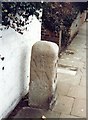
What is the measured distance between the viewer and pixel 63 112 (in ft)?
18.2

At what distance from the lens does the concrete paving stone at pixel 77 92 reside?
6338mm

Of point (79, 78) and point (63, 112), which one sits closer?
point (63, 112)

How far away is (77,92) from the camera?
21.4ft

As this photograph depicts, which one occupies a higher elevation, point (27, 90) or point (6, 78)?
point (6, 78)

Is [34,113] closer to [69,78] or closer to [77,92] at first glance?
[77,92]

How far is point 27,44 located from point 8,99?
4.25ft

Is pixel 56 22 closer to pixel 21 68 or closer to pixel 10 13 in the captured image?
pixel 21 68

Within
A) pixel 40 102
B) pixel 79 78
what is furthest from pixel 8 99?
pixel 79 78

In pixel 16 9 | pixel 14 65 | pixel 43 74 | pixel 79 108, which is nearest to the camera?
pixel 16 9

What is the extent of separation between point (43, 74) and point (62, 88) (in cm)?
145

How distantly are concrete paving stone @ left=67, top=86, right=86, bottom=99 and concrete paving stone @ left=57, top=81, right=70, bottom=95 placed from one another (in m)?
0.10

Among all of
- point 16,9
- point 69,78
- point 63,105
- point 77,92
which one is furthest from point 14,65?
point 69,78

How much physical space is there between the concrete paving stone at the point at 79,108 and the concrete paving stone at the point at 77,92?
24cm

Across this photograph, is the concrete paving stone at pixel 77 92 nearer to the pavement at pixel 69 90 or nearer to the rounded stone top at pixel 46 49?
the pavement at pixel 69 90
